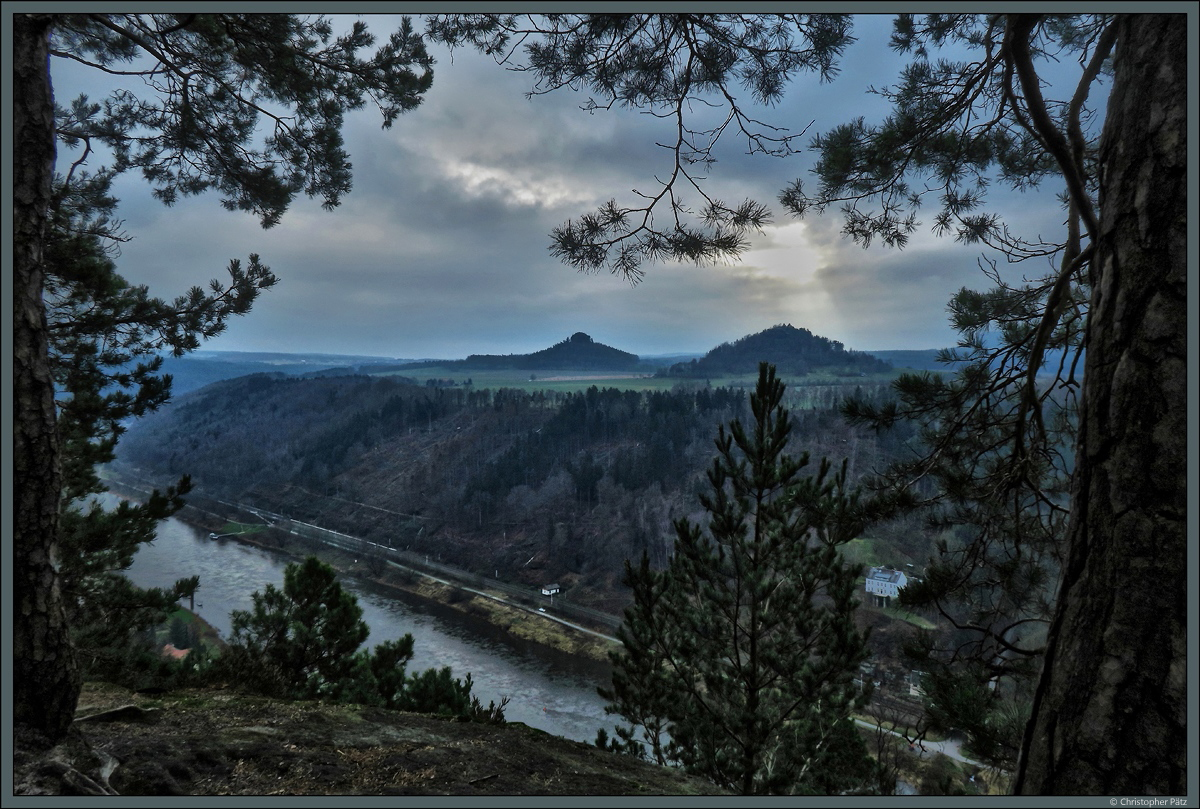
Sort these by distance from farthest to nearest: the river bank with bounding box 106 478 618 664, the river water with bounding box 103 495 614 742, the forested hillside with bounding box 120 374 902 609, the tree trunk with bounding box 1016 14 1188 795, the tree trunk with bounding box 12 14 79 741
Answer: the river bank with bounding box 106 478 618 664 → the forested hillside with bounding box 120 374 902 609 → the river water with bounding box 103 495 614 742 → the tree trunk with bounding box 12 14 79 741 → the tree trunk with bounding box 1016 14 1188 795

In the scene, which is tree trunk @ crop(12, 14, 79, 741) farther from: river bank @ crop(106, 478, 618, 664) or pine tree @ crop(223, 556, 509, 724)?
river bank @ crop(106, 478, 618, 664)

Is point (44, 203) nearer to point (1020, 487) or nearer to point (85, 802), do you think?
point (85, 802)

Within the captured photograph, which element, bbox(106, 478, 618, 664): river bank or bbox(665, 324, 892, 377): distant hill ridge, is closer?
bbox(665, 324, 892, 377): distant hill ridge

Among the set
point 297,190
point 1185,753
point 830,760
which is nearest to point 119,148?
point 297,190

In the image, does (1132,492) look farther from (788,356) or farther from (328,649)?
(788,356)

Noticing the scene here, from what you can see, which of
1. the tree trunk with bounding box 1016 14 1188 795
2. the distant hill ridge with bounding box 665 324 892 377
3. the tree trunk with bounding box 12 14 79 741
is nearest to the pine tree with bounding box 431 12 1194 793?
the tree trunk with bounding box 1016 14 1188 795

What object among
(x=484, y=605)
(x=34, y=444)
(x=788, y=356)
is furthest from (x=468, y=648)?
(x=34, y=444)

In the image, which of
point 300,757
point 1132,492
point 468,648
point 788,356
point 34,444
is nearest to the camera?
point 1132,492
